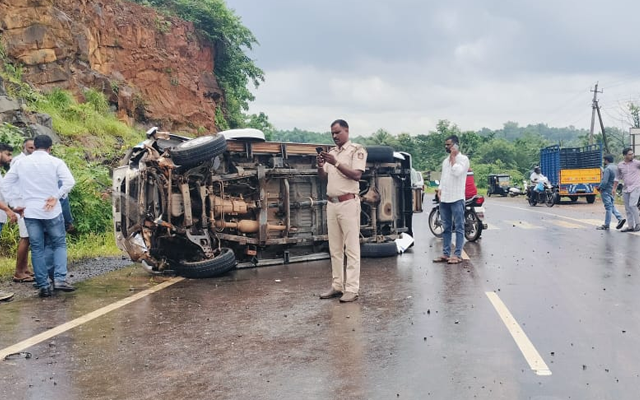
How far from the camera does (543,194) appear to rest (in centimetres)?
2748

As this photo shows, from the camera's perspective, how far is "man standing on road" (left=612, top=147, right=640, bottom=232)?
14.4m

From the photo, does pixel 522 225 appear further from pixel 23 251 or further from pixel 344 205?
pixel 23 251

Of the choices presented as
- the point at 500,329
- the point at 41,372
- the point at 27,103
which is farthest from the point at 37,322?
the point at 27,103

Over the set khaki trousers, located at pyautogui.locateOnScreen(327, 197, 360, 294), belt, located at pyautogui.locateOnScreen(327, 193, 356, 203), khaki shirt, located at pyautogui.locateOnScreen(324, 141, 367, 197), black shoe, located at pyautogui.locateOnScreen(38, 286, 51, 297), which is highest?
khaki shirt, located at pyautogui.locateOnScreen(324, 141, 367, 197)

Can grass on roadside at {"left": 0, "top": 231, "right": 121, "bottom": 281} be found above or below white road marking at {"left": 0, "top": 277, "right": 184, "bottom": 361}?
above

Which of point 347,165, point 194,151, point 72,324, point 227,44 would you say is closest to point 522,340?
point 347,165

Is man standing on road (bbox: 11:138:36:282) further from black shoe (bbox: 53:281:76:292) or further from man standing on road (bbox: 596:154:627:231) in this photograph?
man standing on road (bbox: 596:154:627:231)

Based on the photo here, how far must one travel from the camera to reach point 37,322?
6.37 metres

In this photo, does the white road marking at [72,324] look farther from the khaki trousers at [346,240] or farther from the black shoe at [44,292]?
the khaki trousers at [346,240]

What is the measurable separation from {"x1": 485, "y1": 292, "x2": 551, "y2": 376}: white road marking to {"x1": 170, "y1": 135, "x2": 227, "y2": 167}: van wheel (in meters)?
4.24

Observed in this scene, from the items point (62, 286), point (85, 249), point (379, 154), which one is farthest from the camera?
point (85, 249)

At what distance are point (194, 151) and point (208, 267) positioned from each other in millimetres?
1635

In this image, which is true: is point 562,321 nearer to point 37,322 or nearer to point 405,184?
point 37,322

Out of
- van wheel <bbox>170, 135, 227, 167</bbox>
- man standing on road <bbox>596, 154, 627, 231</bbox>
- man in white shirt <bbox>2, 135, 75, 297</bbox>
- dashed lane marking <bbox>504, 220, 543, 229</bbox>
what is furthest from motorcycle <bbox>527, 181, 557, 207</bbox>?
man in white shirt <bbox>2, 135, 75, 297</bbox>
